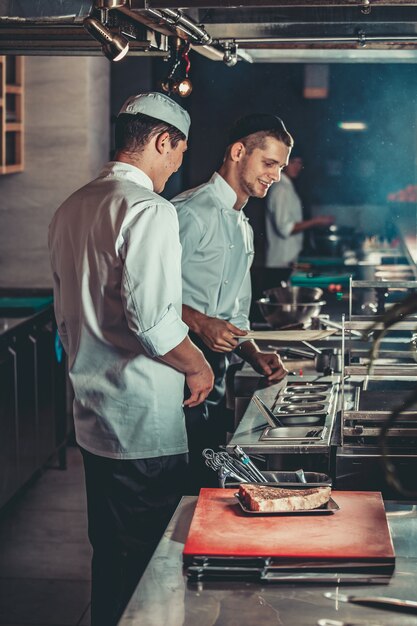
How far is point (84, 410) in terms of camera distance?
3.00 m

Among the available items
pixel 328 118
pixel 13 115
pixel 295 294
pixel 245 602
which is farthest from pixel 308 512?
pixel 328 118

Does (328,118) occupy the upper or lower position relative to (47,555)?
upper

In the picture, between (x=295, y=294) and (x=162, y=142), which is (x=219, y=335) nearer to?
(x=162, y=142)

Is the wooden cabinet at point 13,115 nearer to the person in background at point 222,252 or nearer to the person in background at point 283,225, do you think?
the person in background at point 222,252

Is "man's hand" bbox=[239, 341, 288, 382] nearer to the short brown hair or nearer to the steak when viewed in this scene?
the short brown hair

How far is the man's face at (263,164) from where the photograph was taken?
12.9 feet

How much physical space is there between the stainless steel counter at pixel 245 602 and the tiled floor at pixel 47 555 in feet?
6.48

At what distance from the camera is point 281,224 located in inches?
319

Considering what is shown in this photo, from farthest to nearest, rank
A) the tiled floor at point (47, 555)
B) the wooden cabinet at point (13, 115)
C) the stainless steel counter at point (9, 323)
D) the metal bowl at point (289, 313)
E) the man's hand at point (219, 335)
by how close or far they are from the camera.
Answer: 1. the wooden cabinet at point (13, 115)
2. the stainless steel counter at point (9, 323)
3. the metal bowl at point (289, 313)
4. the tiled floor at point (47, 555)
5. the man's hand at point (219, 335)

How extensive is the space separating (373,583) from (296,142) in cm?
826

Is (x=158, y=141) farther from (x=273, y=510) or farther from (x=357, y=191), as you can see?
(x=357, y=191)

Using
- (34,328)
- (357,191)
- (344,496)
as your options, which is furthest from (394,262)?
(344,496)

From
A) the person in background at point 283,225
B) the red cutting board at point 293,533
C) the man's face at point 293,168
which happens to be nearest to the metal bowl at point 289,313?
the red cutting board at point 293,533

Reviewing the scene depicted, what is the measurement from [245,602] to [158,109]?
166cm
